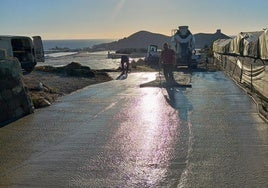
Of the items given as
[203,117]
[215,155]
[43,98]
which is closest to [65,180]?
[215,155]

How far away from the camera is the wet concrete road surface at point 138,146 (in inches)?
225

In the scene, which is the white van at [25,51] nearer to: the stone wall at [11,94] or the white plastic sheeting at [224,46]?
the white plastic sheeting at [224,46]

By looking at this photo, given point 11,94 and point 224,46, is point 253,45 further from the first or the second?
point 224,46

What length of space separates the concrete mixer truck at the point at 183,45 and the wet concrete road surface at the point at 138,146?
21808 millimetres

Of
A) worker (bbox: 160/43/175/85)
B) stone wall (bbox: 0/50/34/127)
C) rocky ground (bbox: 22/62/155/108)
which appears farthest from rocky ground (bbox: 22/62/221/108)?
worker (bbox: 160/43/175/85)

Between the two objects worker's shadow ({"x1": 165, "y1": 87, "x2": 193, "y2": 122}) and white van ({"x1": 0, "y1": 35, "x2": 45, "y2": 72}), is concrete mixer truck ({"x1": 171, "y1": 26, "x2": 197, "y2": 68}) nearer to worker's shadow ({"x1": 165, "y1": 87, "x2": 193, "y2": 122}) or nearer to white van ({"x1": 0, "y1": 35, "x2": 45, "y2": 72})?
white van ({"x1": 0, "y1": 35, "x2": 45, "y2": 72})

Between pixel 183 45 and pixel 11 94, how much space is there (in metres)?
25.9

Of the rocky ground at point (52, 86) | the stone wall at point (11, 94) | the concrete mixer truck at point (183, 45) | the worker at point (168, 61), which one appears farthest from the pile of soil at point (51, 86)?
the concrete mixer truck at point (183, 45)

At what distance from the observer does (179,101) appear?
13.2m

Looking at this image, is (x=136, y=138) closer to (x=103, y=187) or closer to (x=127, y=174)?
(x=127, y=174)

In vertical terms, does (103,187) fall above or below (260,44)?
below

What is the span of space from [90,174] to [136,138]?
2298mm

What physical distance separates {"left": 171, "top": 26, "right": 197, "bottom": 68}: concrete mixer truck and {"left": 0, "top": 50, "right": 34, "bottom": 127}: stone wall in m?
24.3

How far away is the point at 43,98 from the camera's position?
13195mm
